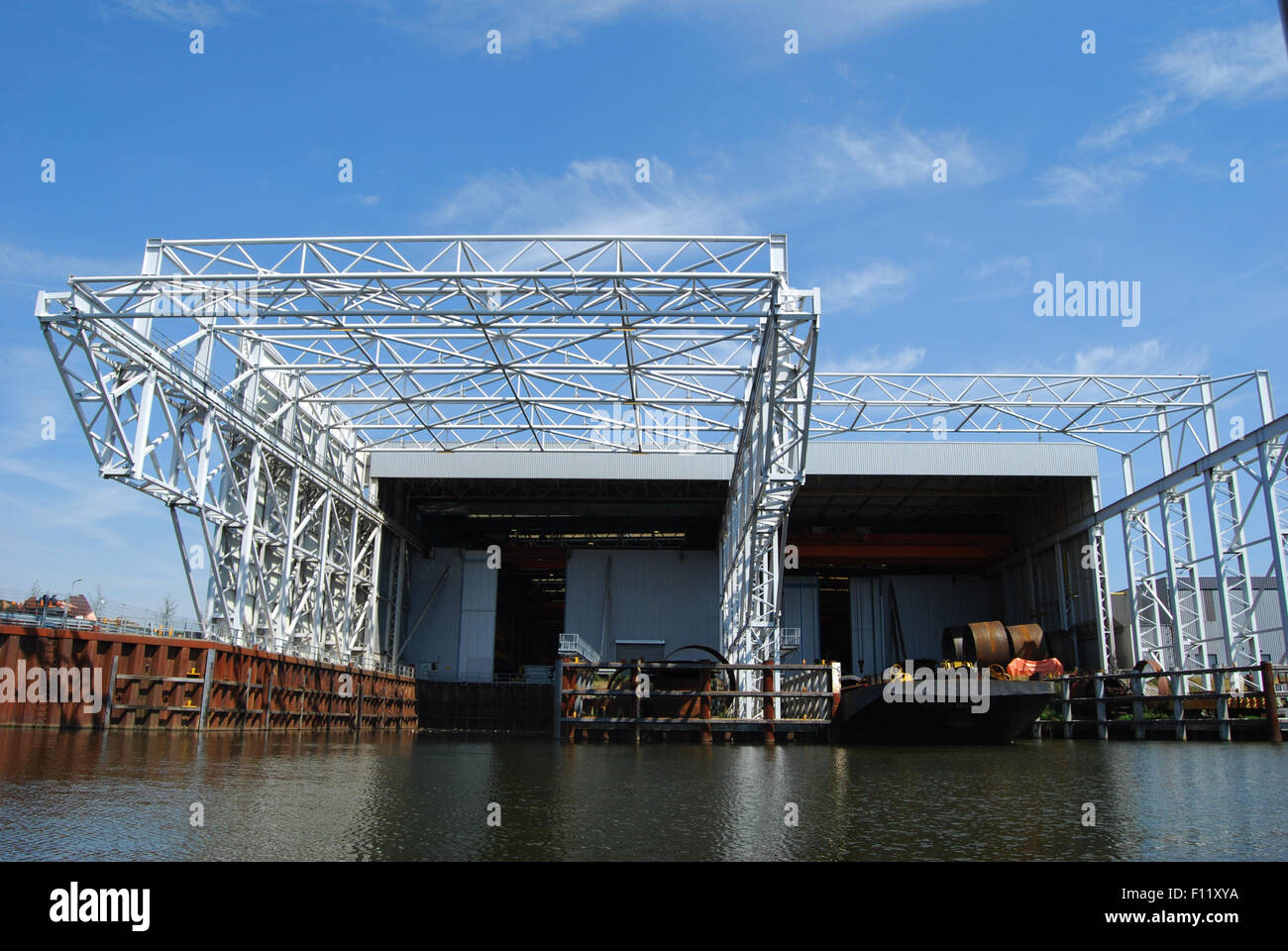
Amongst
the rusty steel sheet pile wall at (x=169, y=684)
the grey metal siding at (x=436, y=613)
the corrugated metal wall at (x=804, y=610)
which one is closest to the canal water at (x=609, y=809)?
the rusty steel sheet pile wall at (x=169, y=684)

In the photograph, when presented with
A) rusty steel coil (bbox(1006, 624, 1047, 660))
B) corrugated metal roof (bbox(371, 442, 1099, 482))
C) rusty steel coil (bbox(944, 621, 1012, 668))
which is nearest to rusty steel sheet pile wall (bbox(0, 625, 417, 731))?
corrugated metal roof (bbox(371, 442, 1099, 482))

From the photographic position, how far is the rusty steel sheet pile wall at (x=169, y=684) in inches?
747

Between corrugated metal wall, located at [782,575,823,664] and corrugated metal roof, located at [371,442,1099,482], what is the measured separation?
1050cm

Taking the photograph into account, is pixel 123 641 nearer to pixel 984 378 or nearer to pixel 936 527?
pixel 984 378

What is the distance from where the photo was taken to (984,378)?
3266 cm

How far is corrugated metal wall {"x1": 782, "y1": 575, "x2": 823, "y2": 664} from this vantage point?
46.0m

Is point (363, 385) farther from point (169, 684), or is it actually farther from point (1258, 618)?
point (1258, 618)

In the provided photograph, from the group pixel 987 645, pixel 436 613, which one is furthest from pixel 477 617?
pixel 987 645

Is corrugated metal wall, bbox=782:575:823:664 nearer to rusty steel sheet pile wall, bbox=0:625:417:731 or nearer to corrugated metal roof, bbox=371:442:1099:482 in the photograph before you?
corrugated metal roof, bbox=371:442:1099:482

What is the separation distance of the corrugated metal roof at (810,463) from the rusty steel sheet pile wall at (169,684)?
10.3 metres

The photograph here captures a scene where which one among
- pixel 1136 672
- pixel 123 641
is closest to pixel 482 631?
pixel 123 641

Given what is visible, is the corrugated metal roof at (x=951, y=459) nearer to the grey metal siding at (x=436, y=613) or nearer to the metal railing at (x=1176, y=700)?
the metal railing at (x=1176, y=700)
